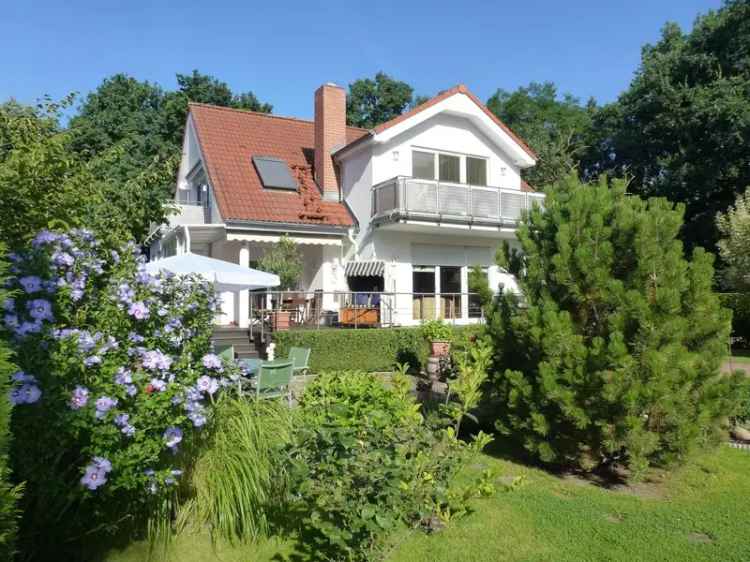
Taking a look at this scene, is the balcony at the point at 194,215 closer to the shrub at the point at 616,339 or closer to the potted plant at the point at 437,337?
the potted plant at the point at 437,337

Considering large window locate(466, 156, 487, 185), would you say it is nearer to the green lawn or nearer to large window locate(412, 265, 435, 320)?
large window locate(412, 265, 435, 320)

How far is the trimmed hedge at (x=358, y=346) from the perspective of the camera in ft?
50.5

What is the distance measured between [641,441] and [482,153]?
19.2 meters

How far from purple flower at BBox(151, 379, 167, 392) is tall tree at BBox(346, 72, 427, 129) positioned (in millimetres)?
48634

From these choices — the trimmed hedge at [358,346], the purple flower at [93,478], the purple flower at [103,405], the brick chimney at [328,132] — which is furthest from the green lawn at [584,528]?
the brick chimney at [328,132]

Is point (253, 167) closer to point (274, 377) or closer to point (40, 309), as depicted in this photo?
point (274, 377)

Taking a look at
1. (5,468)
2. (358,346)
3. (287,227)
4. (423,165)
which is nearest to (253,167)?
(287,227)

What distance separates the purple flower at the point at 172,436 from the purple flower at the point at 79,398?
69 cm

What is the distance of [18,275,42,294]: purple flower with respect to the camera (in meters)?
4.38

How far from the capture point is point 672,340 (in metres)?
6.38

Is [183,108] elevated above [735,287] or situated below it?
above

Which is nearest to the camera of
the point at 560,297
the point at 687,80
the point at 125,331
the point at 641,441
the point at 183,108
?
the point at 125,331

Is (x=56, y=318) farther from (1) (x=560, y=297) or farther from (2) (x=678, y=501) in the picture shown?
(2) (x=678, y=501)

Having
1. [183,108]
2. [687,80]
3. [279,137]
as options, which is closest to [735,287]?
[687,80]
